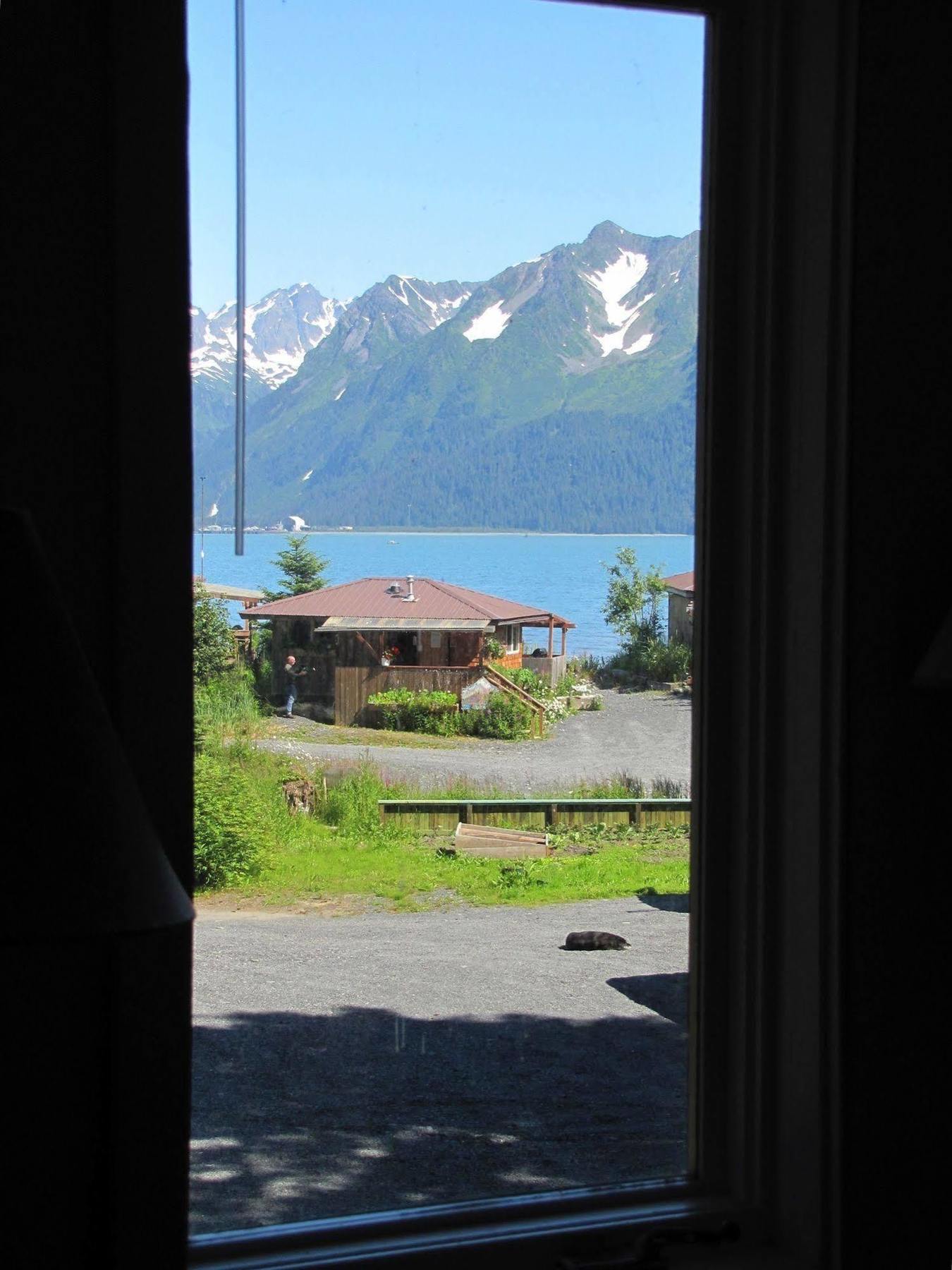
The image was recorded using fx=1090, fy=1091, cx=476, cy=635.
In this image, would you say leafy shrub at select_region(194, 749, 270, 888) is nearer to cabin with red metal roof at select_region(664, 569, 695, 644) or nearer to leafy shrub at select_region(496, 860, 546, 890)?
leafy shrub at select_region(496, 860, 546, 890)

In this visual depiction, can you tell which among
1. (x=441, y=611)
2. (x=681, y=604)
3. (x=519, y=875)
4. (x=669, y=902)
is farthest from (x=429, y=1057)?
(x=681, y=604)

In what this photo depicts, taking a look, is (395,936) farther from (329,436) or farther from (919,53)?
(919,53)

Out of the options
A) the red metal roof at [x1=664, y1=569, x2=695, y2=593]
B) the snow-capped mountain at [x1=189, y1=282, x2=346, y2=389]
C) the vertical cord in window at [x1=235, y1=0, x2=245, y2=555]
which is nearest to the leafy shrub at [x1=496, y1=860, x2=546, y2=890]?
the red metal roof at [x1=664, y1=569, x2=695, y2=593]

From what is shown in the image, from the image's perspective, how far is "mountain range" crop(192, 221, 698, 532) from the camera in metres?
1.55

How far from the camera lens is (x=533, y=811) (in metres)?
1.59

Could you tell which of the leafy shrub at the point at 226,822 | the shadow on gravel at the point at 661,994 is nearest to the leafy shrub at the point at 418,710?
the leafy shrub at the point at 226,822

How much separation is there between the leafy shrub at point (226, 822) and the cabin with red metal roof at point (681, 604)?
65cm

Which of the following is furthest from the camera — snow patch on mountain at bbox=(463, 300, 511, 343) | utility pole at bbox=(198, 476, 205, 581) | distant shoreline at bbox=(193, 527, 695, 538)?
snow patch on mountain at bbox=(463, 300, 511, 343)

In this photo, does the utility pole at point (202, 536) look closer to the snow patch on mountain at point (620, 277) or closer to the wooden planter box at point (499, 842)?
the wooden planter box at point (499, 842)

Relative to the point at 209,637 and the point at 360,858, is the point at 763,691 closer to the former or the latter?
the point at 360,858

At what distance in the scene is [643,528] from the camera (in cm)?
162

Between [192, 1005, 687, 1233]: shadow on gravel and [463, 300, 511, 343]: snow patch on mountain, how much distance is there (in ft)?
3.23

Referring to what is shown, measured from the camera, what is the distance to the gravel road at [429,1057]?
1.44m

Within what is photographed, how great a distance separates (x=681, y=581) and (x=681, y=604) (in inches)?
1.3
